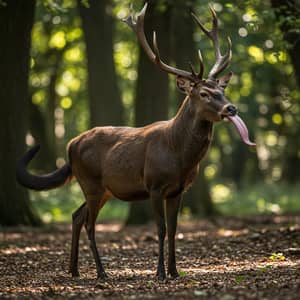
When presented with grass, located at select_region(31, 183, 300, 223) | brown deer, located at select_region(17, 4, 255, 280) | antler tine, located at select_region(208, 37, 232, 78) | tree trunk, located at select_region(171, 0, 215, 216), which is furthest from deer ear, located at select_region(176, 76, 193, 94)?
grass, located at select_region(31, 183, 300, 223)

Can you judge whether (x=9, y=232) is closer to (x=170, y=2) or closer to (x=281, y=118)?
(x=170, y=2)

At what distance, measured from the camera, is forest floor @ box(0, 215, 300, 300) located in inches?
314

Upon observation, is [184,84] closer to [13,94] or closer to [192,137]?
[192,137]

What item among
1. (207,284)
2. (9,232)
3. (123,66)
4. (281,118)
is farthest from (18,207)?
(123,66)

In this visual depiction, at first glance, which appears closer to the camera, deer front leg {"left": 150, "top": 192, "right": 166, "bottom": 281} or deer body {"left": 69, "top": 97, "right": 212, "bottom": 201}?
deer front leg {"left": 150, "top": 192, "right": 166, "bottom": 281}

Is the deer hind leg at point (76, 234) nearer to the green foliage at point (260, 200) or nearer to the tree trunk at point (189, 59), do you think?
the tree trunk at point (189, 59)

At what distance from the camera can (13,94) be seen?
47.2 feet

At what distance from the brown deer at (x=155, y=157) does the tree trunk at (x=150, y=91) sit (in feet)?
21.7

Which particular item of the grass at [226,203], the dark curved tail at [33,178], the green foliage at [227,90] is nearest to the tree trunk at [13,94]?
the green foliage at [227,90]

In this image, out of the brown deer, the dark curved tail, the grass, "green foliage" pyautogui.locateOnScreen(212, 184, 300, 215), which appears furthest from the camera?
"green foliage" pyautogui.locateOnScreen(212, 184, 300, 215)

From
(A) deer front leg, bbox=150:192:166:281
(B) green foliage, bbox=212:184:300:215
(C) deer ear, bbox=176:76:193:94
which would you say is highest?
(C) deer ear, bbox=176:76:193:94

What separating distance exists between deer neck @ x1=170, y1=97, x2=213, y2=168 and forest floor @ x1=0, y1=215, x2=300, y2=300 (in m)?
1.46

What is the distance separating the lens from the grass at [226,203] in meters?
22.2

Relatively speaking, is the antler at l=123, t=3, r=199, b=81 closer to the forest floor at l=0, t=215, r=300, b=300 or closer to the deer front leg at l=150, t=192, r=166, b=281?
the deer front leg at l=150, t=192, r=166, b=281
